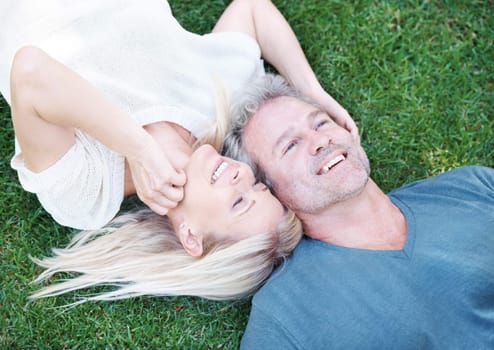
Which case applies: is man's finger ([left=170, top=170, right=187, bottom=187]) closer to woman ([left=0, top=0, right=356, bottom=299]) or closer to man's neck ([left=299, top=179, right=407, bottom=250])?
woman ([left=0, top=0, right=356, bottom=299])

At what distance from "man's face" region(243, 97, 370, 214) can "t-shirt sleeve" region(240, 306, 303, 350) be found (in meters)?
0.62

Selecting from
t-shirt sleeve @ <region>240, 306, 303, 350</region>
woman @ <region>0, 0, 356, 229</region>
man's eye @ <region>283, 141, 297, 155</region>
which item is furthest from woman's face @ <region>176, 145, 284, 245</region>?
t-shirt sleeve @ <region>240, 306, 303, 350</region>

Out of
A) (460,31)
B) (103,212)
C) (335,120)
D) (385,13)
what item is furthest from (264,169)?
→ (460,31)

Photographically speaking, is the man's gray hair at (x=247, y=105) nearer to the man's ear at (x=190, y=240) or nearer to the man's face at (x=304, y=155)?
the man's face at (x=304, y=155)

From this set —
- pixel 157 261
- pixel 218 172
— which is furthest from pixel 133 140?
pixel 157 261

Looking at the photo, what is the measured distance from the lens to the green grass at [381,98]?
3.76 metres

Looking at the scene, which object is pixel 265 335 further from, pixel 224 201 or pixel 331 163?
pixel 331 163

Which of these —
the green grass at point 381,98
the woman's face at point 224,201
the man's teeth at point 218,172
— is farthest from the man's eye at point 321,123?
the green grass at point 381,98

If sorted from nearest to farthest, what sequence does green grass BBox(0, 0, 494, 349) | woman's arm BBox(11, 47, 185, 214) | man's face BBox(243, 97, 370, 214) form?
1. woman's arm BBox(11, 47, 185, 214)
2. man's face BBox(243, 97, 370, 214)
3. green grass BBox(0, 0, 494, 349)

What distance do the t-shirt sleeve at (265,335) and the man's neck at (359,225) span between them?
1.83ft

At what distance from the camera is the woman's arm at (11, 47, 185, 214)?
3.03 m

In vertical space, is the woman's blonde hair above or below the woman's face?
below

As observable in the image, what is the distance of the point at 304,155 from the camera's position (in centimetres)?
333

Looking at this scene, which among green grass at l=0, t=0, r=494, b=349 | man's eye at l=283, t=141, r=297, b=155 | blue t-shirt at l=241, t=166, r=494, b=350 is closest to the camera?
blue t-shirt at l=241, t=166, r=494, b=350
